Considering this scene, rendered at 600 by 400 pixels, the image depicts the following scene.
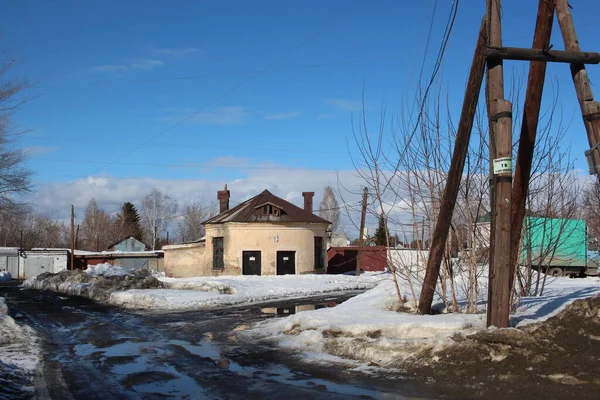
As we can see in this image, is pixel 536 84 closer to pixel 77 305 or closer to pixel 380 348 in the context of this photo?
pixel 380 348

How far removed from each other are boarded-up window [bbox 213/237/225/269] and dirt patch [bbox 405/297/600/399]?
3602cm

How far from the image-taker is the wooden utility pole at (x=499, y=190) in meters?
8.28

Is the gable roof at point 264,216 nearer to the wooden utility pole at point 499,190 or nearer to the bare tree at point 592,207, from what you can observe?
the bare tree at point 592,207

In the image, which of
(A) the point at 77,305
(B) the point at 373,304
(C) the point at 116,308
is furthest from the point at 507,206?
(A) the point at 77,305

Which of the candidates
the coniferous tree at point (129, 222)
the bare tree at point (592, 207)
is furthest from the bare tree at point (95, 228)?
the bare tree at point (592, 207)

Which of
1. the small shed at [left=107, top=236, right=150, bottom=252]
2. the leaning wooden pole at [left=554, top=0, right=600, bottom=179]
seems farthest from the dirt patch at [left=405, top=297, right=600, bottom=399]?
the small shed at [left=107, top=236, right=150, bottom=252]

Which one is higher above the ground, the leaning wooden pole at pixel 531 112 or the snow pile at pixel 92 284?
the leaning wooden pole at pixel 531 112

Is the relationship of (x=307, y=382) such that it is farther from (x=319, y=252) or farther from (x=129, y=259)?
(x=129, y=259)

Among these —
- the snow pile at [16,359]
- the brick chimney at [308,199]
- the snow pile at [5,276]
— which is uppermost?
the brick chimney at [308,199]

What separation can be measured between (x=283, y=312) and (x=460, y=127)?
35.7 feet

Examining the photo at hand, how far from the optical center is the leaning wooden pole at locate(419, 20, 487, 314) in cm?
912

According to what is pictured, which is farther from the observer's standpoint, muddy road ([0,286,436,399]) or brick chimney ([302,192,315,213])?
brick chimney ([302,192,315,213])

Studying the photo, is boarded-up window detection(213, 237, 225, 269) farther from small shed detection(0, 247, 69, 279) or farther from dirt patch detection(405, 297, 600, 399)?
dirt patch detection(405, 297, 600, 399)

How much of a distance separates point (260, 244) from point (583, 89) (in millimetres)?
35929
